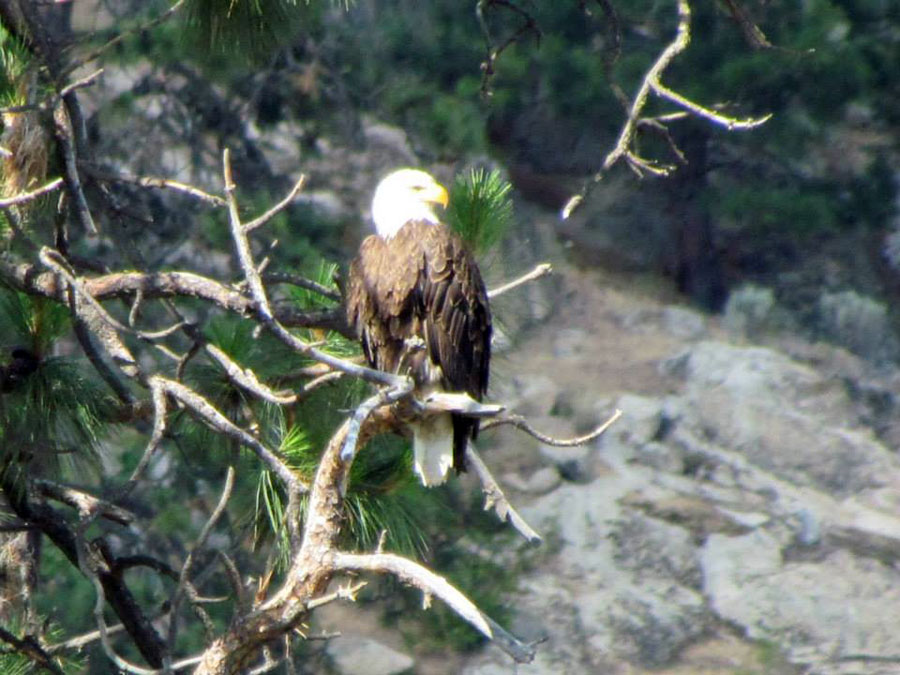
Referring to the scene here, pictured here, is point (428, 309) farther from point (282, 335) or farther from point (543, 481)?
point (543, 481)

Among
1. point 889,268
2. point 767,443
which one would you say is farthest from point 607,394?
point 889,268

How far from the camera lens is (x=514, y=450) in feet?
33.1

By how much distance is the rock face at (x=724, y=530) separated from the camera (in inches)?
325

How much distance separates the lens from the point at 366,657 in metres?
7.93

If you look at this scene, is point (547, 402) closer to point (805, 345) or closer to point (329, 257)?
point (805, 345)

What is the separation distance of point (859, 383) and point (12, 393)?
29.2 ft

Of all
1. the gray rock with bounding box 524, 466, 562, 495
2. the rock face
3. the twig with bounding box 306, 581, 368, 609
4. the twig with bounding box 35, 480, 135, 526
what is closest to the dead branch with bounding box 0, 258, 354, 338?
the twig with bounding box 35, 480, 135, 526

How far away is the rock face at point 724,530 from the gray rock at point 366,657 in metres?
0.56

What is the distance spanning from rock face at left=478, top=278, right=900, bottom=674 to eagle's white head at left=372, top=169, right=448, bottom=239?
447 centimetres

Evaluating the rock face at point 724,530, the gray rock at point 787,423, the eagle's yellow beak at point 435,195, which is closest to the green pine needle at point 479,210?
the eagle's yellow beak at point 435,195

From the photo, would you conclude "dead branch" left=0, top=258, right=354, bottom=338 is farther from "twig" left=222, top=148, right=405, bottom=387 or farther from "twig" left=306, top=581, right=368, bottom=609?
"twig" left=306, top=581, right=368, bottom=609

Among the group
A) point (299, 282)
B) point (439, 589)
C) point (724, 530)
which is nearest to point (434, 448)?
point (299, 282)

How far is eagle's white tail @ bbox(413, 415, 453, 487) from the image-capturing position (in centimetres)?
352

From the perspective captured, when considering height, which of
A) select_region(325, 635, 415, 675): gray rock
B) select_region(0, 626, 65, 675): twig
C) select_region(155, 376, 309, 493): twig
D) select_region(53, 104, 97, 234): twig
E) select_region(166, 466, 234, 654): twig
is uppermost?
select_region(53, 104, 97, 234): twig
